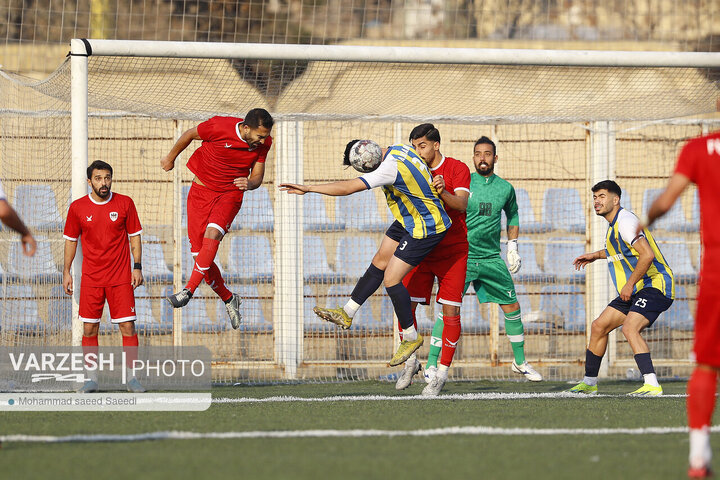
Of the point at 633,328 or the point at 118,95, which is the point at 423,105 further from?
the point at 633,328

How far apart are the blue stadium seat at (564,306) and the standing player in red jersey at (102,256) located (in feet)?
19.0

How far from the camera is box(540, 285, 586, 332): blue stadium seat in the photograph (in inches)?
484

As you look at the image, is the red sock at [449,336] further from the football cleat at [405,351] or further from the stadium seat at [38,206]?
the stadium seat at [38,206]

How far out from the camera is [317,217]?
40.0 ft

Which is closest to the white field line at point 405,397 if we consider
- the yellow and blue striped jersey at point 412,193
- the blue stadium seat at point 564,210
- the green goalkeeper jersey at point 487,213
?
the yellow and blue striped jersey at point 412,193

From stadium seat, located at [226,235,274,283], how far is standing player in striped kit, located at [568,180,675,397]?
464cm

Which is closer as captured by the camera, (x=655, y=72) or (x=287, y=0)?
(x=655, y=72)

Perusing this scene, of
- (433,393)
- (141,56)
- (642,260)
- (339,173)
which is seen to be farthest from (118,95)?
(642,260)

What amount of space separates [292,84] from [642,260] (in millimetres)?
4459

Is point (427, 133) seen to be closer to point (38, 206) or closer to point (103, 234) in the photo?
point (103, 234)

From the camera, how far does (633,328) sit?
27.4ft

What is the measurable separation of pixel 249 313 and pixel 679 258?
574 cm

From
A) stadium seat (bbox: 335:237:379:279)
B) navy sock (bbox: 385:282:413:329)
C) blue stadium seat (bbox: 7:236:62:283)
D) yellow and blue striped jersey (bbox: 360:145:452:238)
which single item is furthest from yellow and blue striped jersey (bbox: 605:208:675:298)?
blue stadium seat (bbox: 7:236:62:283)

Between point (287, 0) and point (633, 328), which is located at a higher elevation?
point (287, 0)
